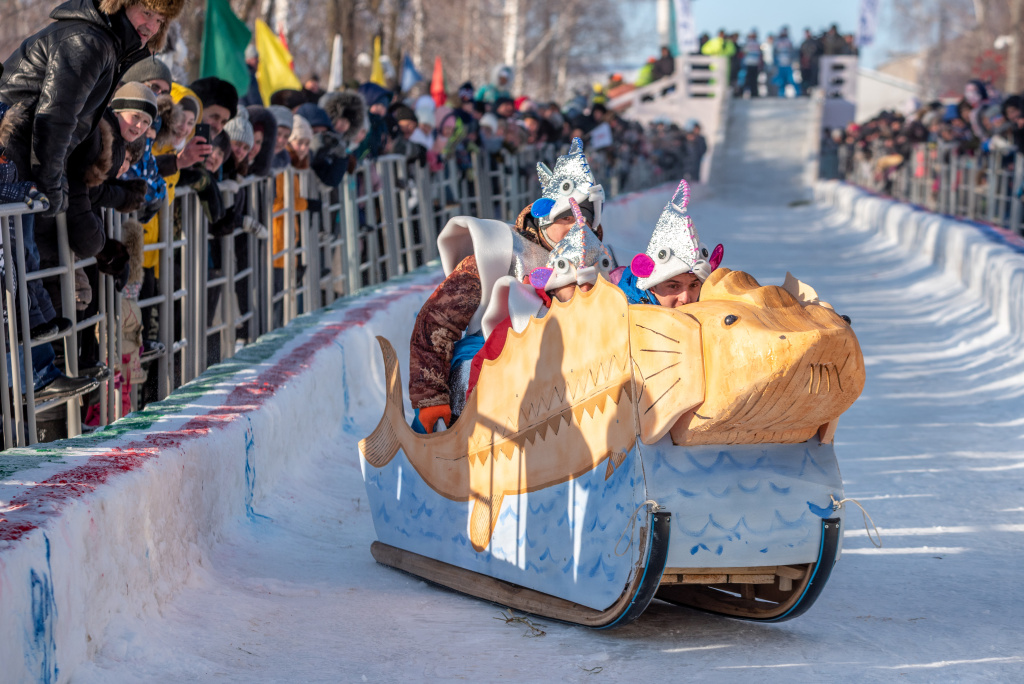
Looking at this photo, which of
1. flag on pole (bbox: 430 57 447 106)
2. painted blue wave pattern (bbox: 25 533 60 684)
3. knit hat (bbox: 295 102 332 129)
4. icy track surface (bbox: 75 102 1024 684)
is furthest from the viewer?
flag on pole (bbox: 430 57 447 106)

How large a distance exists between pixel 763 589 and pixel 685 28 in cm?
4248

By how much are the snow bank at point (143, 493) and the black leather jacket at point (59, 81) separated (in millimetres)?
977

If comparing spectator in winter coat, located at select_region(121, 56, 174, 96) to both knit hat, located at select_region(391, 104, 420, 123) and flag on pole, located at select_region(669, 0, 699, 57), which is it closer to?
knit hat, located at select_region(391, 104, 420, 123)

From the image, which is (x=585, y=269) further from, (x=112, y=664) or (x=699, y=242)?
(x=112, y=664)

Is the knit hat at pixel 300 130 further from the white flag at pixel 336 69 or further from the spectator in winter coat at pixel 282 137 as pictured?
the white flag at pixel 336 69

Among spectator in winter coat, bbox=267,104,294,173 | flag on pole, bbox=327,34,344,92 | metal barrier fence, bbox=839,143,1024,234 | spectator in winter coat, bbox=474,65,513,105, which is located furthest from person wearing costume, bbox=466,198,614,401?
spectator in winter coat, bbox=474,65,513,105

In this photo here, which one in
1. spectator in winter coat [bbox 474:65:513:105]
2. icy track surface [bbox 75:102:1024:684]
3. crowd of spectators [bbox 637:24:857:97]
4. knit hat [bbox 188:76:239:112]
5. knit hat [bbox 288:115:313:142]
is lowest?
icy track surface [bbox 75:102:1024:684]

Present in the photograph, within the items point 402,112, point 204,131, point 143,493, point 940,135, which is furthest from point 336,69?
point 940,135

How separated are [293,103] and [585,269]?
20.3ft

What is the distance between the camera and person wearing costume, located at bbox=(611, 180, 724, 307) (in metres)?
4.18

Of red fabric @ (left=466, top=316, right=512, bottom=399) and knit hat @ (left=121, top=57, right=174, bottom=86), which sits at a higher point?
knit hat @ (left=121, top=57, right=174, bottom=86)

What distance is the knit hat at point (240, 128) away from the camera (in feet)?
22.8

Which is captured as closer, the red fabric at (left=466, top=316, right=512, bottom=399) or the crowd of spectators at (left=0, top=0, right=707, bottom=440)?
the red fabric at (left=466, top=316, right=512, bottom=399)

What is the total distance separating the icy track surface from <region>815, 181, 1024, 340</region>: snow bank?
2.72 metres
